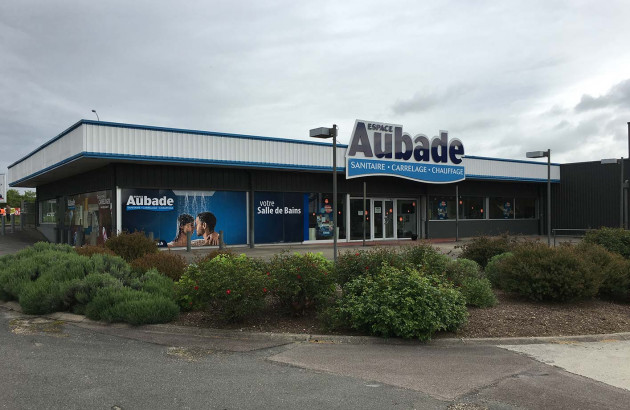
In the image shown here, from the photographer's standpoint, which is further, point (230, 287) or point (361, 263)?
point (361, 263)

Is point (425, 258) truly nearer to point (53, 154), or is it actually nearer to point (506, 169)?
point (53, 154)

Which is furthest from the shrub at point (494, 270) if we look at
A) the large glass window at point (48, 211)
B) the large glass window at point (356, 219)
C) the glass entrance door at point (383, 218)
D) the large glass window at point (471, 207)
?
the large glass window at point (48, 211)

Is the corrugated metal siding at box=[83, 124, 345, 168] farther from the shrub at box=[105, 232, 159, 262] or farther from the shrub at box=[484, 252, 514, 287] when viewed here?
the shrub at box=[484, 252, 514, 287]

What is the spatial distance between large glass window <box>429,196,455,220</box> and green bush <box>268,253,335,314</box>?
72.2 ft

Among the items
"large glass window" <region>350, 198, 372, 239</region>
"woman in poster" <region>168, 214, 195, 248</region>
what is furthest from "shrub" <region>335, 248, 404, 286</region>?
"large glass window" <region>350, 198, 372, 239</region>

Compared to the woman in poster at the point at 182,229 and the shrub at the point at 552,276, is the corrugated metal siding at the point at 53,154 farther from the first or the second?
the shrub at the point at 552,276

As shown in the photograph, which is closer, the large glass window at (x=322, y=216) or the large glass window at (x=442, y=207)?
the large glass window at (x=322, y=216)

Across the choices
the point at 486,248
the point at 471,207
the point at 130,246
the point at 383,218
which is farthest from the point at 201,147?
the point at 471,207

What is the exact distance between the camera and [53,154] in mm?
20750

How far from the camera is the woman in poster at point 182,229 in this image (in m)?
20.7

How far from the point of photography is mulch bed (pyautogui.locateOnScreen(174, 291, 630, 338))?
7527 millimetres

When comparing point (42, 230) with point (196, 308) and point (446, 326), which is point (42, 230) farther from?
point (446, 326)

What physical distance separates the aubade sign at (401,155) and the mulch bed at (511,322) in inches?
594

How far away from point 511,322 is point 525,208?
93.7 ft
